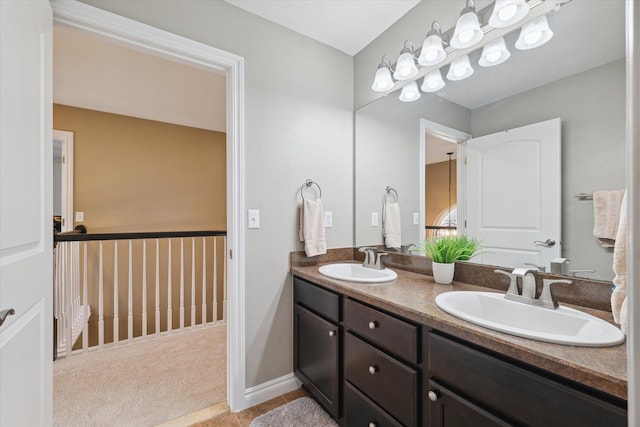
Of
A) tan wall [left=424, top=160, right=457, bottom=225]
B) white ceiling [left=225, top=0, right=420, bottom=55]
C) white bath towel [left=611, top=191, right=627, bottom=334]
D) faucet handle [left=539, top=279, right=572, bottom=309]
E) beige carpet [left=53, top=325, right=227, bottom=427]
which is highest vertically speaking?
white ceiling [left=225, top=0, right=420, bottom=55]

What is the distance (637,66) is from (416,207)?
4.61 feet

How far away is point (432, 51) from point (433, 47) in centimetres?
2

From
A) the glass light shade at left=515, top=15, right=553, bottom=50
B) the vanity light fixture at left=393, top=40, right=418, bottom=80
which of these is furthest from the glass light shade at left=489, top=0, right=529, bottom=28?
the vanity light fixture at left=393, top=40, right=418, bottom=80

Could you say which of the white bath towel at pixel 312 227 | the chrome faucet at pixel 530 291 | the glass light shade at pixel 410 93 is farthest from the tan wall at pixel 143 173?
the chrome faucet at pixel 530 291

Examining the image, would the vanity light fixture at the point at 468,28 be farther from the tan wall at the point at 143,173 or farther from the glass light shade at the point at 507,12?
the tan wall at the point at 143,173

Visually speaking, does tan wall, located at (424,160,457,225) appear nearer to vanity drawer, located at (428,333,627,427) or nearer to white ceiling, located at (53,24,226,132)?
vanity drawer, located at (428,333,627,427)

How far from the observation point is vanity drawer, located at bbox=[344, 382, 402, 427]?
118 centimetres

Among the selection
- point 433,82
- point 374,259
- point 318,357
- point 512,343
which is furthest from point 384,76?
point 318,357

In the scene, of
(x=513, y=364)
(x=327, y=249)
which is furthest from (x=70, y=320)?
(x=513, y=364)

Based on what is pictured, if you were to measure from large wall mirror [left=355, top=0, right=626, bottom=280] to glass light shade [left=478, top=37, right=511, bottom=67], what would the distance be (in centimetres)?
2

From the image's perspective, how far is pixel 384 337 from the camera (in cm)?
118

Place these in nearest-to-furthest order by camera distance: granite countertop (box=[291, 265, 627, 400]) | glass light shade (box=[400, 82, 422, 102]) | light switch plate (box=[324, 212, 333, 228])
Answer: granite countertop (box=[291, 265, 627, 400]) → glass light shade (box=[400, 82, 422, 102]) → light switch plate (box=[324, 212, 333, 228])

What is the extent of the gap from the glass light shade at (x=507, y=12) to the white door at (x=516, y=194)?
480 millimetres

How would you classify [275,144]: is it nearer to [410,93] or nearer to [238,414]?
[410,93]
